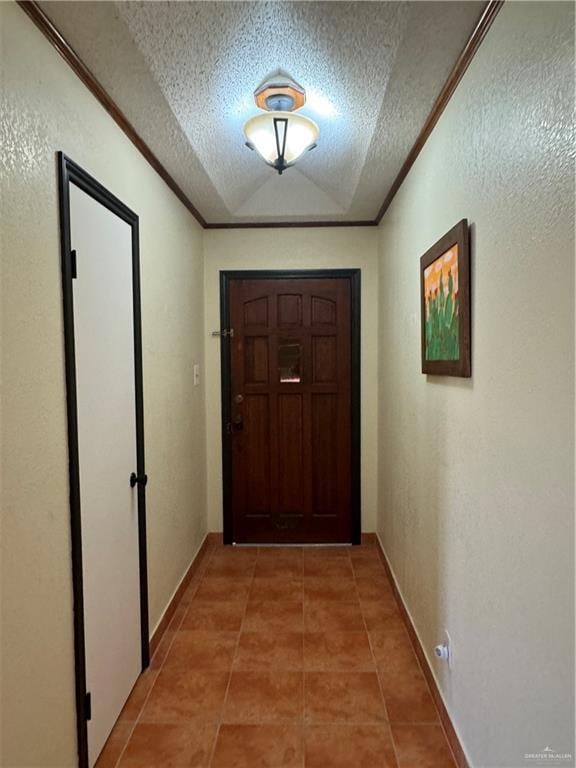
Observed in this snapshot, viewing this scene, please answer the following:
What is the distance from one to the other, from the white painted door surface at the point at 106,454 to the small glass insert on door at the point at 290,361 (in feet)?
5.09

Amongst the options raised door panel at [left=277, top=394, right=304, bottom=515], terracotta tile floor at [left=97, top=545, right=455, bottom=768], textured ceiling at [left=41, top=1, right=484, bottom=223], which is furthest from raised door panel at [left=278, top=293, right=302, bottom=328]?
terracotta tile floor at [left=97, top=545, right=455, bottom=768]

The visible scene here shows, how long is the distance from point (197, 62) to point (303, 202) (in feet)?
5.01

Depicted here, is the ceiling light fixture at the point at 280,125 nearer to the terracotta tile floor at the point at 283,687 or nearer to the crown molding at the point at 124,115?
the crown molding at the point at 124,115

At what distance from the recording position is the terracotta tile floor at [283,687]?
162cm

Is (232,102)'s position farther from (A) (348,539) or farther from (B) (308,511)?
(A) (348,539)

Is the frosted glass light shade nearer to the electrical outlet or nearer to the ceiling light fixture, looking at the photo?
the ceiling light fixture

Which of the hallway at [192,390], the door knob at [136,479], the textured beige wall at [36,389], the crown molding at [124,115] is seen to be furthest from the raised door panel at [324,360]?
the textured beige wall at [36,389]

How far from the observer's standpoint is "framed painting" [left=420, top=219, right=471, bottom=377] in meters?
Result: 1.47

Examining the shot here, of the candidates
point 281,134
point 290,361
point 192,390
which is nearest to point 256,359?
point 290,361

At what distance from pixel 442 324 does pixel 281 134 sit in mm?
1034

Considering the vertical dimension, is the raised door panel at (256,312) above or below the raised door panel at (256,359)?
Answer: above

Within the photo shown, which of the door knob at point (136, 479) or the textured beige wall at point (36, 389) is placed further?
the door knob at point (136, 479)

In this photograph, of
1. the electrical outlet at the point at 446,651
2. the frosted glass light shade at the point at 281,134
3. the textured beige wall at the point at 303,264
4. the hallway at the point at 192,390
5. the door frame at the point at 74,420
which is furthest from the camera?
the textured beige wall at the point at 303,264

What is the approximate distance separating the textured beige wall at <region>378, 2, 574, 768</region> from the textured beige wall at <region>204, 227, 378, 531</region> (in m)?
1.39
